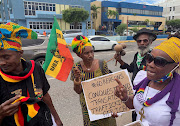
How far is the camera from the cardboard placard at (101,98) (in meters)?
1.92

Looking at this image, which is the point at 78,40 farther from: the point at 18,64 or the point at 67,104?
the point at 67,104

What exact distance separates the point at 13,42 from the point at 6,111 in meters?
0.63

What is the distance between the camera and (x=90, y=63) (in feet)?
6.84

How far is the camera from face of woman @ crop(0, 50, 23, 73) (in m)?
1.33

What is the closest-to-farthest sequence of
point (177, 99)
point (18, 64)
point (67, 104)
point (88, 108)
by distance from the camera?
point (177, 99) → point (18, 64) → point (88, 108) → point (67, 104)

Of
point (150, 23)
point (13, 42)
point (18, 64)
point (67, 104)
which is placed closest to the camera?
point (13, 42)

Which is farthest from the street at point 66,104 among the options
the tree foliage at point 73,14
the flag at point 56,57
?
the tree foliage at point 73,14

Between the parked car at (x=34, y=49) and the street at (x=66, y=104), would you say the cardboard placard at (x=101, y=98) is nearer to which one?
the street at (x=66, y=104)

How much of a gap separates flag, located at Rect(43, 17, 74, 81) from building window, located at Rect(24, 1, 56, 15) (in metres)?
31.5

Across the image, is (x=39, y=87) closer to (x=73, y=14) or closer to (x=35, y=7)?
(x=73, y=14)

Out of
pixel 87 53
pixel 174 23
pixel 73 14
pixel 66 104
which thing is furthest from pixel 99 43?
pixel 174 23

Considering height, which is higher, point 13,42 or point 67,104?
point 13,42

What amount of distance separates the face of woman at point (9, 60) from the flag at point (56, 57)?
62 centimetres

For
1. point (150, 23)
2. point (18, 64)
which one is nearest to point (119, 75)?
point (18, 64)
